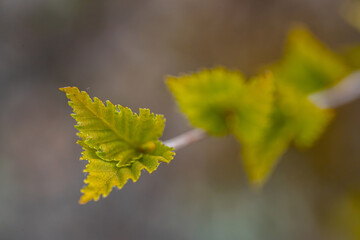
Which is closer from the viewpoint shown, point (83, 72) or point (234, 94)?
point (234, 94)

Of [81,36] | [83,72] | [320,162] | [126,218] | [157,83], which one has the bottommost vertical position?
Answer: [320,162]

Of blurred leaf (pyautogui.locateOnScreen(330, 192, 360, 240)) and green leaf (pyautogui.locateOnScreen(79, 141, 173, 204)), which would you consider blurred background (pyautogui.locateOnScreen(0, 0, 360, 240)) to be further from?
green leaf (pyautogui.locateOnScreen(79, 141, 173, 204))

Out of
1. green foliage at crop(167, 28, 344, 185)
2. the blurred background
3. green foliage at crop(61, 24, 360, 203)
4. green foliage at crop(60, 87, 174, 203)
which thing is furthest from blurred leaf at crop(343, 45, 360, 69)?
green foliage at crop(60, 87, 174, 203)

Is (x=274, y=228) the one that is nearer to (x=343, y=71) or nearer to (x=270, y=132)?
(x=343, y=71)

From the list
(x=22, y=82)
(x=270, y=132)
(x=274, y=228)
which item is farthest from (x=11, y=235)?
(x=270, y=132)

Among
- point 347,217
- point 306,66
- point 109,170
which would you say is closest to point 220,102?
point 109,170

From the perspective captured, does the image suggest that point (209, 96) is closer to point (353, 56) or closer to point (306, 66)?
point (306, 66)

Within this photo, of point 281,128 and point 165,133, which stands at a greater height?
point 165,133

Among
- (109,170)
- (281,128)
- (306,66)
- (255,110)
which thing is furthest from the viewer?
(306,66)
